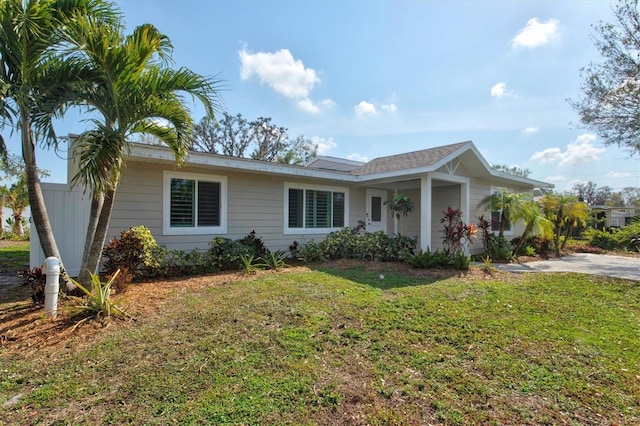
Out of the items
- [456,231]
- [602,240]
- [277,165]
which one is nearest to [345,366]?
[277,165]

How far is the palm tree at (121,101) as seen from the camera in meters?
4.14

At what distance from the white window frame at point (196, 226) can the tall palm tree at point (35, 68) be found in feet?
8.69

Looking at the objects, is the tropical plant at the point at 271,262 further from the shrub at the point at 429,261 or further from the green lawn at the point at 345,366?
the shrub at the point at 429,261

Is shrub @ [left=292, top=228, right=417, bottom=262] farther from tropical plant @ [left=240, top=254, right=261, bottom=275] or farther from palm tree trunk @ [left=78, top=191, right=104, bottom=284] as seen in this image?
palm tree trunk @ [left=78, top=191, right=104, bottom=284]

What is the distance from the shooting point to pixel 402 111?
12.0m

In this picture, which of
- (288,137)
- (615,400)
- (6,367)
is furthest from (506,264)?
(288,137)

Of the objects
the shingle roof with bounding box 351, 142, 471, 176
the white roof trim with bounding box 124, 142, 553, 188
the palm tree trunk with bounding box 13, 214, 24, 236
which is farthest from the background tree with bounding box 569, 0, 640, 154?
the palm tree trunk with bounding box 13, 214, 24, 236

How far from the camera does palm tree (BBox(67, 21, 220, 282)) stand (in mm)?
4137

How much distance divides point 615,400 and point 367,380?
1.98 m

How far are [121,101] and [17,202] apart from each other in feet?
63.4

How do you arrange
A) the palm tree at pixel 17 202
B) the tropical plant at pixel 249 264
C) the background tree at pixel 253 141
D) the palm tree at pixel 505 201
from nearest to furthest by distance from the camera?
the tropical plant at pixel 249 264, the palm tree at pixel 505 201, the palm tree at pixel 17 202, the background tree at pixel 253 141

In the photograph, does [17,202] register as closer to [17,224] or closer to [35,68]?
[17,224]

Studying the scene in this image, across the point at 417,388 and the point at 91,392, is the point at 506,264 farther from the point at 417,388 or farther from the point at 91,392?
the point at 91,392

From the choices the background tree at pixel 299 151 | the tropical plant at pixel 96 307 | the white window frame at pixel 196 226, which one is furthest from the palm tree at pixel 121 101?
the background tree at pixel 299 151
